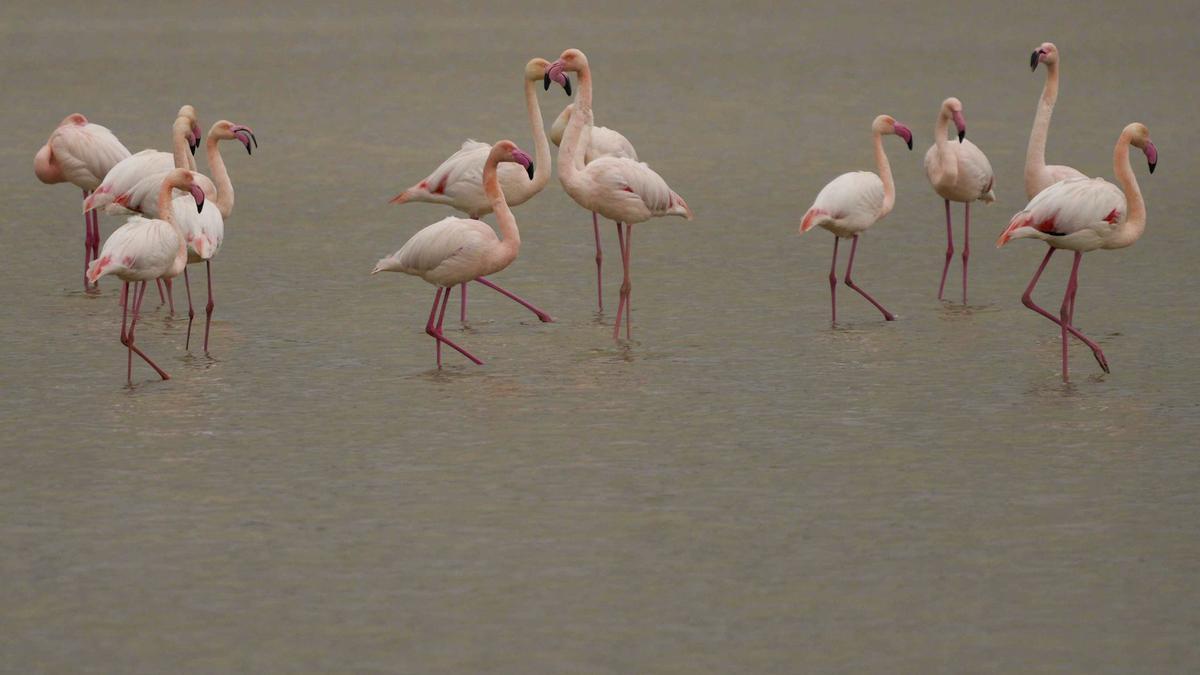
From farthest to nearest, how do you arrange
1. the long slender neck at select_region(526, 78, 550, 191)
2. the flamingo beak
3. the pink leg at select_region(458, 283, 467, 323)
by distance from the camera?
the long slender neck at select_region(526, 78, 550, 191), the pink leg at select_region(458, 283, 467, 323), the flamingo beak

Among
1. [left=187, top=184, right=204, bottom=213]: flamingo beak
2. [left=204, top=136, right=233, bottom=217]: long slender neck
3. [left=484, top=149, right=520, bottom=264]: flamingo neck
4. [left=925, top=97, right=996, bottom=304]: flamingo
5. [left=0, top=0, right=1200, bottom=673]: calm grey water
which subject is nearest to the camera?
[left=0, top=0, right=1200, bottom=673]: calm grey water

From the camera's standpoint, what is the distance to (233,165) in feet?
56.8

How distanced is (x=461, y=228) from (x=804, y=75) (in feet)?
45.9

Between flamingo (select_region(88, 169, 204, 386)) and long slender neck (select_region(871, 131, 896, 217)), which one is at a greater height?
long slender neck (select_region(871, 131, 896, 217))

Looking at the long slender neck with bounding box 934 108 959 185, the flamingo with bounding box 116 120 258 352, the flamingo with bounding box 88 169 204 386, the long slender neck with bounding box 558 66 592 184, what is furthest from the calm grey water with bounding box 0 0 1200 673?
the long slender neck with bounding box 558 66 592 184

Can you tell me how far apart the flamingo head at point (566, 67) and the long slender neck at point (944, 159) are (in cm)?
220

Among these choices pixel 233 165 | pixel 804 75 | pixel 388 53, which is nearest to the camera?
pixel 233 165

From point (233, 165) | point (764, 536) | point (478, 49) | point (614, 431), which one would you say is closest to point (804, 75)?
point (478, 49)

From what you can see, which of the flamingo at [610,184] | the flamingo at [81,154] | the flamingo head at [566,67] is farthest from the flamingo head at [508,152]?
the flamingo at [81,154]

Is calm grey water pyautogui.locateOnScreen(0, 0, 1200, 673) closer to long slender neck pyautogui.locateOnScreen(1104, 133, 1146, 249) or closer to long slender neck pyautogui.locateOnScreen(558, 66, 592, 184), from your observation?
long slender neck pyautogui.locateOnScreen(1104, 133, 1146, 249)

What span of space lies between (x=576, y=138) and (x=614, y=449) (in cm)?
328

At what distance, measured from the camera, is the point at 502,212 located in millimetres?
9828

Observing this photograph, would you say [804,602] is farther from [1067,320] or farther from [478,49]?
[478,49]

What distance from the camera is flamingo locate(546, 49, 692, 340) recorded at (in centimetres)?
1045
